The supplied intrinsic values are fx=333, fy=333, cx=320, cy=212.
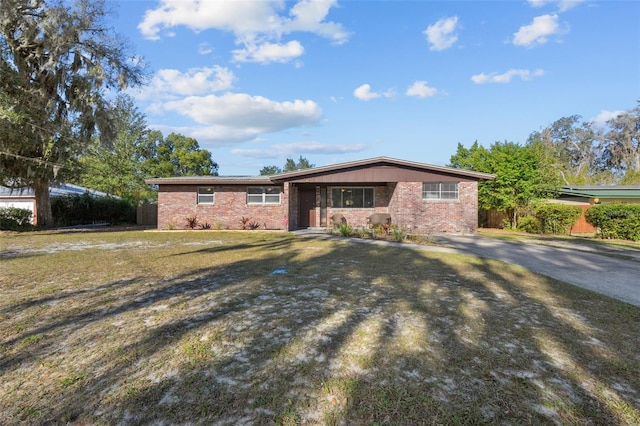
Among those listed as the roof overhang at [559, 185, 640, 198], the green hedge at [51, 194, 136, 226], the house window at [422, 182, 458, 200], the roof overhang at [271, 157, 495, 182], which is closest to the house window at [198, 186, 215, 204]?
the roof overhang at [271, 157, 495, 182]

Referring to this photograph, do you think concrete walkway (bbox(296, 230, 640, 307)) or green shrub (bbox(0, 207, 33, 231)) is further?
green shrub (bbox(0, 207, 33, 231))

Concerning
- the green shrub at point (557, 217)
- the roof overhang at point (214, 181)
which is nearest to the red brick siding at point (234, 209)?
the roof overhang at point (214, 181)

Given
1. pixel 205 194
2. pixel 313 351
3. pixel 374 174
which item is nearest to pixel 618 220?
pixel 374 174

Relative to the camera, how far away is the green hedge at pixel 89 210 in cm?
2167

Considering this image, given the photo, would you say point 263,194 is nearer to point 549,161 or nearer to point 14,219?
point 14,219

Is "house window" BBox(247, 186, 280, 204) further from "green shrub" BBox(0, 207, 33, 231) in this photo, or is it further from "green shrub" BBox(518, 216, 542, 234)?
"green shrub" BBox(518, 216, 542, 234)

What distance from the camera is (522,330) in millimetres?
3869

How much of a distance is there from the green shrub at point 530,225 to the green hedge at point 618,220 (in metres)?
2.95

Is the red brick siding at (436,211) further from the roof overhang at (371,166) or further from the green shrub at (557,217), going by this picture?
the green shrub at (557,217)

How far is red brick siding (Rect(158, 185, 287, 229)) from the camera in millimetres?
18188

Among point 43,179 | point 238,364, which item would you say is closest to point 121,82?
point 43,179

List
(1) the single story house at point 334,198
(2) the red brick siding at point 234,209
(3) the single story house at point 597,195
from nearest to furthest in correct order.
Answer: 1. (1) the single story house at point 334,198
2. (2) the red brick siding at point 234,209
3. (3) the single story house at point 597,195

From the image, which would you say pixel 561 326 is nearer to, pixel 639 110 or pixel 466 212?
pixel 466 212

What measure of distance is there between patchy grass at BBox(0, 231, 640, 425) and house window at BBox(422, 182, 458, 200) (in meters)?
10.7
